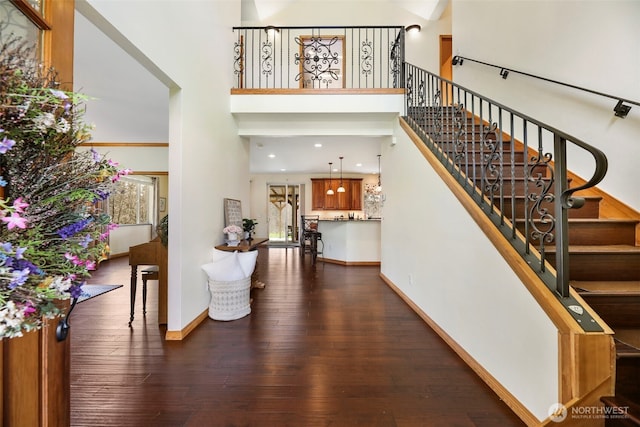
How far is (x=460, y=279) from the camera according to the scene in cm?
221

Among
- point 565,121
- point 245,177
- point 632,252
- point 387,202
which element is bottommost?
point 632,252

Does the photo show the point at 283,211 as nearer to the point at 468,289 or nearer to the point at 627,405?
the point at 468,289

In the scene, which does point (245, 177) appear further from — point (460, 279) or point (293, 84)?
point (460, 279)

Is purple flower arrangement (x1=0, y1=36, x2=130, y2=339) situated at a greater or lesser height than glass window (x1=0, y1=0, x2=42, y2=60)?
lesser

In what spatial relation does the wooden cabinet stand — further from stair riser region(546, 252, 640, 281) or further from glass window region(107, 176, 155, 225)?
stair riser region(546, 252, 640, 281)

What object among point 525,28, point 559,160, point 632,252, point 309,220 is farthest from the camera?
point 309,220

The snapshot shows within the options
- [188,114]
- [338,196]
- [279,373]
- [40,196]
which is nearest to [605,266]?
[279,373]

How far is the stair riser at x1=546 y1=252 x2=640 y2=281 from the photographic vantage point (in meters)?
1.85

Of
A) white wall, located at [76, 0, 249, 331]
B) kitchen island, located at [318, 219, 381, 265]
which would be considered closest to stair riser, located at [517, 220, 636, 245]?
white wall, located at [76, 0, 249, 331]

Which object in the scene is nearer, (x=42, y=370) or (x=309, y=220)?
Answer: (x=42, y=370)

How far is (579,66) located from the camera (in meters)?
2.53

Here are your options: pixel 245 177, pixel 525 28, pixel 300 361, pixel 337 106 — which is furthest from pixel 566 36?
pixel 245 177

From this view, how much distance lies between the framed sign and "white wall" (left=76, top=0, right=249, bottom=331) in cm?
12

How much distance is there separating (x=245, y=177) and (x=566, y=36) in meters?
4.41
